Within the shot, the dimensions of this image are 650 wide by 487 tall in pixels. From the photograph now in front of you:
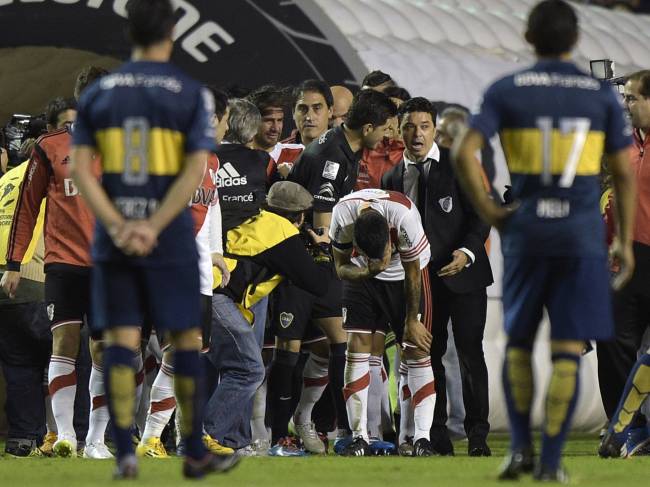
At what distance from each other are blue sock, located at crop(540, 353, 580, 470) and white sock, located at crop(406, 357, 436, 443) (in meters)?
3.11

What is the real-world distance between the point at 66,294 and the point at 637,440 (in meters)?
3.22

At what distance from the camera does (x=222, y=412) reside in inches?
340

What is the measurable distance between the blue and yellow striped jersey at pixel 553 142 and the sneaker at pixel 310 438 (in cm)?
407

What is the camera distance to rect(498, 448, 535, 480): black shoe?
18.9 feet

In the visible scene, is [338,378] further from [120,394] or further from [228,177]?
[120,394]

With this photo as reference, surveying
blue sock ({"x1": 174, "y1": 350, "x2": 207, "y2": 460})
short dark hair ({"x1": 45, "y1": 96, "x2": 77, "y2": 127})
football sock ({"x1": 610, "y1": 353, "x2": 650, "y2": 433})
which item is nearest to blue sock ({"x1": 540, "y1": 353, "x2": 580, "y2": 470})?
blue sock ({"x1": 174, "y1": 350, "x2": 207, "y2": 460})

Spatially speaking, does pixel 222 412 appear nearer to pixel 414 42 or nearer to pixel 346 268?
pixel 346 268

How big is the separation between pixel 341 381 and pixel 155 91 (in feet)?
13.6

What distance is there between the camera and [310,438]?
966 centimetres

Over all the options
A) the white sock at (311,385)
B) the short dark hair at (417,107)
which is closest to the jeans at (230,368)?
the white sock at (311,385)

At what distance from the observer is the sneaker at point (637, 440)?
27.9ft

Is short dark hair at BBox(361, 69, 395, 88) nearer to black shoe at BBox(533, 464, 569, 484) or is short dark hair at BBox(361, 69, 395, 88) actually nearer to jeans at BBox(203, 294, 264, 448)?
jeans at BBox(203, 294, 264, 448)

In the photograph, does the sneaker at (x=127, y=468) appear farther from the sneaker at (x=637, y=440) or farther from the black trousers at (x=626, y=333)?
the black trousers at (x=626, y=333)

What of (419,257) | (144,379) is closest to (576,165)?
(419,257)
